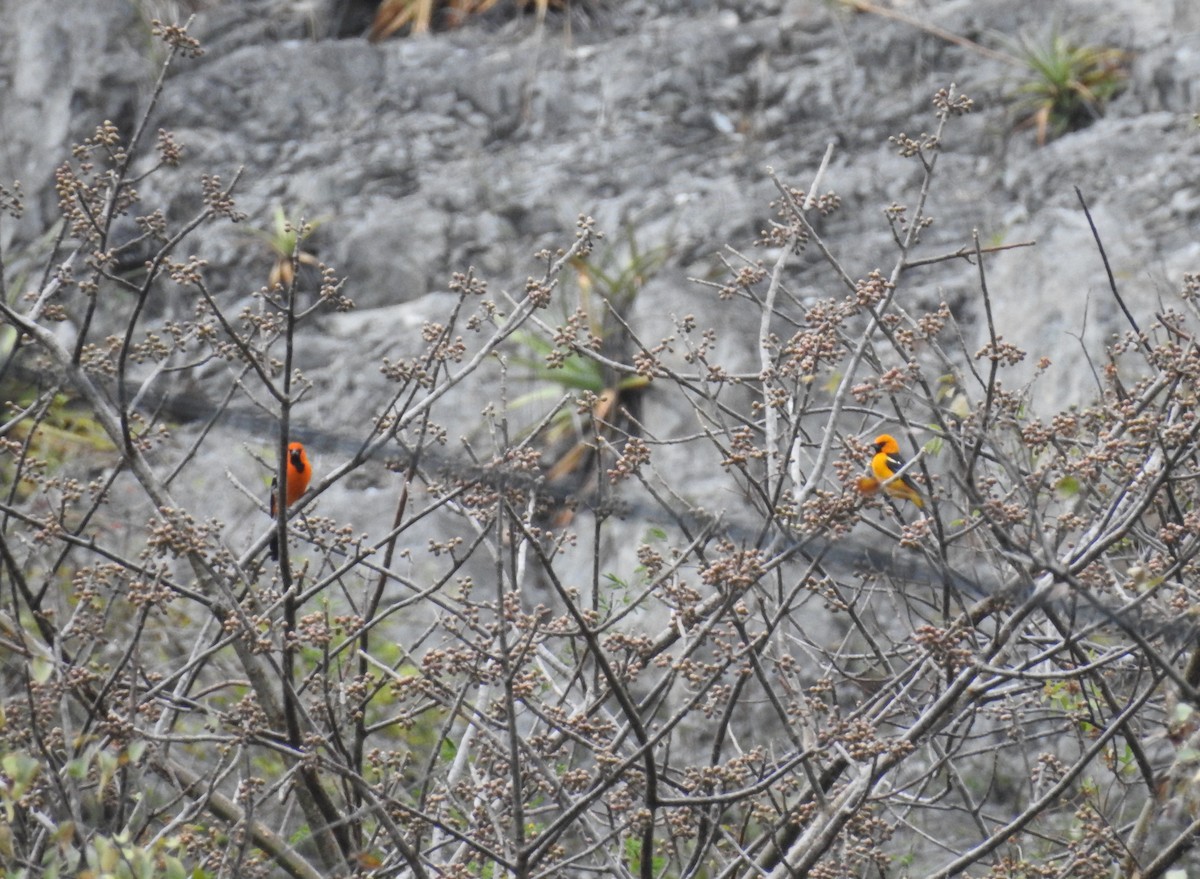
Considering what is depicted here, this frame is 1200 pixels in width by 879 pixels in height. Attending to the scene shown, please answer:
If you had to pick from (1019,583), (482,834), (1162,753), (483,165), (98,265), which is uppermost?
(98,265)

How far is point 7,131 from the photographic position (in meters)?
10.1

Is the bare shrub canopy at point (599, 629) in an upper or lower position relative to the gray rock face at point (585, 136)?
upper

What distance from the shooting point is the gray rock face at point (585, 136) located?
8.46 m

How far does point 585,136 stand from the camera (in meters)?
9.95

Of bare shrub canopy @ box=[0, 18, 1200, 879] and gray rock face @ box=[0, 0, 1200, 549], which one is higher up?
bare shrub canopy @ box=[0, 18, 1200, 879]

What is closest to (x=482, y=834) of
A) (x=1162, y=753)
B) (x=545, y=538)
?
(x=545, y=538)

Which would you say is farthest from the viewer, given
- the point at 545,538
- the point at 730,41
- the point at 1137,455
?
the point at 730,41

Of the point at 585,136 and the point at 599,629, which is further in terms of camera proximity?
the point at 585,136

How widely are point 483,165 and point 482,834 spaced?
24.0 feet

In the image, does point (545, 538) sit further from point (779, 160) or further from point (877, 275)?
point (779, 160)

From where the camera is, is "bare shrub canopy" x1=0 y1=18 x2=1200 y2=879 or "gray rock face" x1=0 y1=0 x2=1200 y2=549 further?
"gray rock face" x1=0 y1=0 x2=1200 y2=549

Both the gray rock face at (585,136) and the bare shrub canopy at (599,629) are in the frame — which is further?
the gray rock face at (585,136)

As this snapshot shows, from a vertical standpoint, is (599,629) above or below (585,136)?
above

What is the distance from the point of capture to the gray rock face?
8461 millimetres
